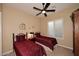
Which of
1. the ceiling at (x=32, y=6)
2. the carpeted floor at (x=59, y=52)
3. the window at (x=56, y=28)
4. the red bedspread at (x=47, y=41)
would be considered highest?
the ceiling at (x=32, y=6)

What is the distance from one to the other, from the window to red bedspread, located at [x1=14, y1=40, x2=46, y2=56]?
373mm

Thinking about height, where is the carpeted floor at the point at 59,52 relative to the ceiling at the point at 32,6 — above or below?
below

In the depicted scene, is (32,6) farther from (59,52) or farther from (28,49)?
(59,52)

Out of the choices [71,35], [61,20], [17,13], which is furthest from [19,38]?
[71,35]

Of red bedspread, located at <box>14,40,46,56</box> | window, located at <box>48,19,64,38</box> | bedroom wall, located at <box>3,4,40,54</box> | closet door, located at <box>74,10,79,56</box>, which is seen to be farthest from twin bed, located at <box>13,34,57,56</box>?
closet door, located at <box>74,10,79,56</box>

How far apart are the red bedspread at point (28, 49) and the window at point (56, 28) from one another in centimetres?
37

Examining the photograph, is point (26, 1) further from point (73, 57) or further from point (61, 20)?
point (73, 57)

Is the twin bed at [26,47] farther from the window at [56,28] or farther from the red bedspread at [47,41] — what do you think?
the window at [56,28]

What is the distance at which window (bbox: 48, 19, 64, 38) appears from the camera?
1891 millimetres

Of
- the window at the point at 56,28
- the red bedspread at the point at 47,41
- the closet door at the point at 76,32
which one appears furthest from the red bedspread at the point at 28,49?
the closet door at the point at 76,32

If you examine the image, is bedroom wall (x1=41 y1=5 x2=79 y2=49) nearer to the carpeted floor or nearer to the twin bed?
the carpeted floor

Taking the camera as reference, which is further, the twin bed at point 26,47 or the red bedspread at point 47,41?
the red bedspread at point 47,41

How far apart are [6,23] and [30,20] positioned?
46 cm

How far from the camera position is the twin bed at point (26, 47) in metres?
1.75
